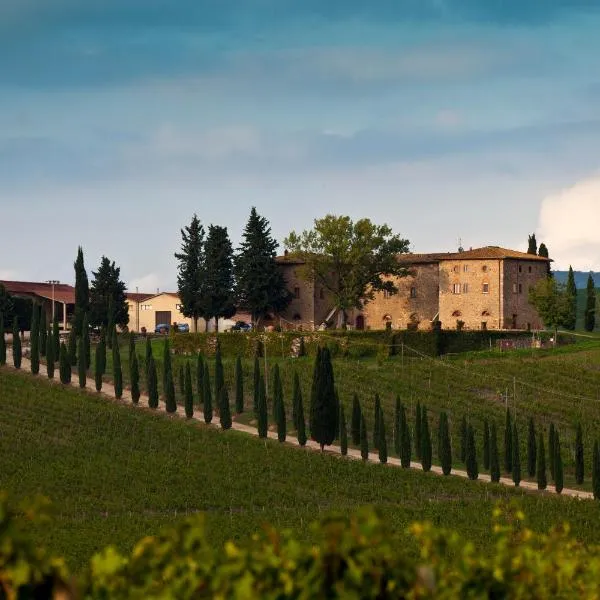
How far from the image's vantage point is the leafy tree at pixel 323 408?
6256 centimetres

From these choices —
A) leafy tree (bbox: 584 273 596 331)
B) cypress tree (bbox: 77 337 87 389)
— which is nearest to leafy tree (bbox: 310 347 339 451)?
cypress tree (bbox: 77 337 87 389)

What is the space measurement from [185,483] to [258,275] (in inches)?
1873

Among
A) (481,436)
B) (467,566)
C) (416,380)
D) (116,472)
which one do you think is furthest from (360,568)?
(416,380)

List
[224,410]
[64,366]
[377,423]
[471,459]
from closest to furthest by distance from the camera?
[471,459], [377,423], [224,410], [64,366]

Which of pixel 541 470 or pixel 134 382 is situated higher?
pixel 134 382

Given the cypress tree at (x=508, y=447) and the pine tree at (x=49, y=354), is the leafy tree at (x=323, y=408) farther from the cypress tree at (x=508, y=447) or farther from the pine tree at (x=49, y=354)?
the pine tree at (x=49, y=354)

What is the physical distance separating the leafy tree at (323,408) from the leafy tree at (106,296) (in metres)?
35.6

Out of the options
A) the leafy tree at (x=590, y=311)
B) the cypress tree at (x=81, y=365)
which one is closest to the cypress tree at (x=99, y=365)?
the cypress tree at (x=81, y=365)

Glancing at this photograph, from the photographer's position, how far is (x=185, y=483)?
52.2 m

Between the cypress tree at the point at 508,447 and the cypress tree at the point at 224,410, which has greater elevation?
the cypress tree at the point at 224,410

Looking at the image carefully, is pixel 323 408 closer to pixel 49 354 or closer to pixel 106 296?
pixel 49 354

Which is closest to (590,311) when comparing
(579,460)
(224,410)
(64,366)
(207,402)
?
(579,460)

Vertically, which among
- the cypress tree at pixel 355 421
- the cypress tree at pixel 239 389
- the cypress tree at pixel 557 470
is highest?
the cypress tree at pixel 239 389

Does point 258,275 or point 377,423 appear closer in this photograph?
point 377,423
